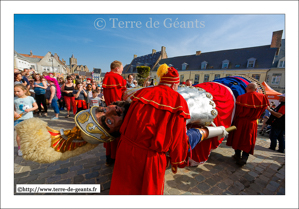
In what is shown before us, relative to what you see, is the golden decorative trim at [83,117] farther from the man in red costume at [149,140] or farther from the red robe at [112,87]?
the red robe at [112,87]

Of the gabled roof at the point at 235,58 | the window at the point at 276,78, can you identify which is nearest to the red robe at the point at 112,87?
the window at the point at 276,78

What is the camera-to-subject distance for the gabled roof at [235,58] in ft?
75.2

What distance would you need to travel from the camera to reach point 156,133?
127cm

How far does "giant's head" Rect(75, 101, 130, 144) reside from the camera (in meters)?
1.36

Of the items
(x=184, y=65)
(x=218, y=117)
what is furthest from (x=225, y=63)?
(x=218, y=117)

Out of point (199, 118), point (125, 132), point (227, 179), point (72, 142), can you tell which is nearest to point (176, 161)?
point (125, 132)

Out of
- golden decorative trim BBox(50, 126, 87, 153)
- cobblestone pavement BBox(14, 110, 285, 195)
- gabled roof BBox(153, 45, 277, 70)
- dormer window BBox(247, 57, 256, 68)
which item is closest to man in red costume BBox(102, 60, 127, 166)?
cobblestone pavement BBox(14, 110, 285, 195)

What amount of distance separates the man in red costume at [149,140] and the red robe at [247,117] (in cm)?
235

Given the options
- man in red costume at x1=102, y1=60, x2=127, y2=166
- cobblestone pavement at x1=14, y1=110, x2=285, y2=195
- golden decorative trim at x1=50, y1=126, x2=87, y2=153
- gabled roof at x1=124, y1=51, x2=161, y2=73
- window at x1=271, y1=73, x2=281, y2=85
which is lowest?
cobblestone pavement at x1=14, y1=110, x2=285, y2=195

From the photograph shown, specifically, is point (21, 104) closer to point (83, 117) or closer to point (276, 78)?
point (83, 117)

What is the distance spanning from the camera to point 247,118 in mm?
3100

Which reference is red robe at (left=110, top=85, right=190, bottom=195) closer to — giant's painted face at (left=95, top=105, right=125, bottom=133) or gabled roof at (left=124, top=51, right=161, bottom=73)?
giant's painted face at (left=95, top=105, right=125, bottom=133)

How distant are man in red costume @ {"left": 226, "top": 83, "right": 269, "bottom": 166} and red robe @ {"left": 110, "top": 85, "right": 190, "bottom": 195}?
2.36m

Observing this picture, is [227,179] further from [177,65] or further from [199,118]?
[177,65]
